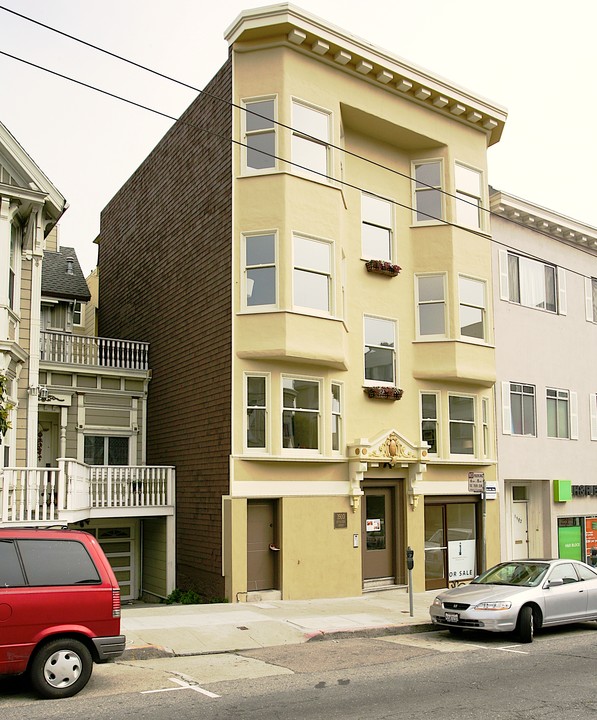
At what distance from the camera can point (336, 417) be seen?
20188 millimetres

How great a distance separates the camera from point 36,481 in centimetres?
1532

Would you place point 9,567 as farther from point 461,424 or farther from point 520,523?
point 520,523

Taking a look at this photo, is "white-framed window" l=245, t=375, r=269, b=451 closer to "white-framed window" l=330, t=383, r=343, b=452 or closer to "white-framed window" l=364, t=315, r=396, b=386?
"white-framed window" l=330, t=383, r=343, b=452

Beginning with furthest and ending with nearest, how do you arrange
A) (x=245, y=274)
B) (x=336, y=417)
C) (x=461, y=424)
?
(x=461, y=424) < (x=336, y=417) < (x=245, y=274)

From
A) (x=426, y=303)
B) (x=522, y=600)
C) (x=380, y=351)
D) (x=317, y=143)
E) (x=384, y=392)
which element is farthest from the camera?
(x=426, y=303)

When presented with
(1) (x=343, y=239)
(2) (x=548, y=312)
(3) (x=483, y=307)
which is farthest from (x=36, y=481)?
(2) (x=548, y=312)

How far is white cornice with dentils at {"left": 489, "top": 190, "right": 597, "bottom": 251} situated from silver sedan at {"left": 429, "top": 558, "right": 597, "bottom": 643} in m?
11.8

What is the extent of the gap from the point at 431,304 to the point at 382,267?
6.30 feet

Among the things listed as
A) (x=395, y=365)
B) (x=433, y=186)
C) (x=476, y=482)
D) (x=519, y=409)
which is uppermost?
(x=433, y=186)

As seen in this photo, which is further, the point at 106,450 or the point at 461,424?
the point at 106,450

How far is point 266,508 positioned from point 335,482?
1836 mm

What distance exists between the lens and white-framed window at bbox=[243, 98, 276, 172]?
63.9ft

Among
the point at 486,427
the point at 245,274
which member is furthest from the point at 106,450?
the point at 486,427

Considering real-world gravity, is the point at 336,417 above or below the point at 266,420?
above
